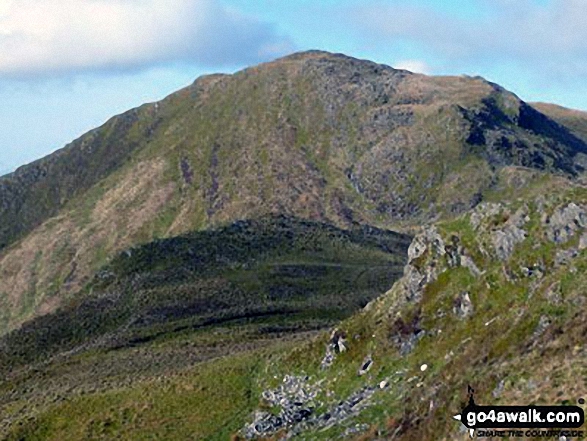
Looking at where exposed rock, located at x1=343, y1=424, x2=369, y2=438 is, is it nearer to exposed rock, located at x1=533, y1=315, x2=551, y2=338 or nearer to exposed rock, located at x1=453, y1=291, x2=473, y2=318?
exposed rock, located at x1=533, y1=315, x2=551, y2=338

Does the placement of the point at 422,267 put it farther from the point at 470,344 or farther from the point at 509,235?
the point at 470,344

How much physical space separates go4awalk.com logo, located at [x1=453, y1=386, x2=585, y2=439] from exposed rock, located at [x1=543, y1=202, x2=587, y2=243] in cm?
3243

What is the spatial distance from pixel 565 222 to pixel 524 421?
36.4m

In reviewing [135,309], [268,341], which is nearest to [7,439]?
[268,341]

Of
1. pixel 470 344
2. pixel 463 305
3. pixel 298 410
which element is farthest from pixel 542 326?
pixel 298 410

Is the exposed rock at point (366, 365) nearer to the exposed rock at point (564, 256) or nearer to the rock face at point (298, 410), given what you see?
the rock face at point (298, 410)

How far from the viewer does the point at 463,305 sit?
70.8 meters

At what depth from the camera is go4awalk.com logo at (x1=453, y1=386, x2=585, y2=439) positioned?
3553 centimetres

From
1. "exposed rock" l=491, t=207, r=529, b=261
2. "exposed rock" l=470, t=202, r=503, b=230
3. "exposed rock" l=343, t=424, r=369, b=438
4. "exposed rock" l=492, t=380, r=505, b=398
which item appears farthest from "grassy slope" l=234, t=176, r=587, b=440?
"exposed rock" l=491, t=207, r=529, b=261

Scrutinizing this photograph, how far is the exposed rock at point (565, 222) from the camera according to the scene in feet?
228

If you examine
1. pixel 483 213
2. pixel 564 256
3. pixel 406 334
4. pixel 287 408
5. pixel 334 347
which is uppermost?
pixel 483 213

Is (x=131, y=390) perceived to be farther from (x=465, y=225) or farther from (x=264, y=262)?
(x=264, y=262)

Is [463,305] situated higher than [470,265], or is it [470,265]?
[470,265]

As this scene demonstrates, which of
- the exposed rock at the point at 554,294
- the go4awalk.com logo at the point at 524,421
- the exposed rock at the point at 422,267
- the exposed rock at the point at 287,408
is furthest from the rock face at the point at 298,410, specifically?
the go4awalk.com logo at the point at 524,421
